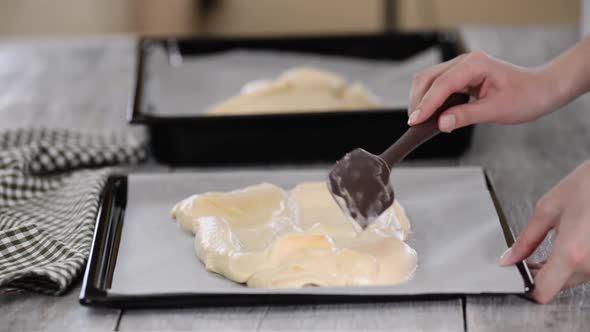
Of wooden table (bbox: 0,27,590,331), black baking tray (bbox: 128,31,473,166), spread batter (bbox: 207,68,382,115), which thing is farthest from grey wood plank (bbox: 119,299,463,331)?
spread batter (bbox: 207,68,382,115)

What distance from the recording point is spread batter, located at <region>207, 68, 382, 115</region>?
1.73m

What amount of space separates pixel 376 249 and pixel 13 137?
2.78 feet

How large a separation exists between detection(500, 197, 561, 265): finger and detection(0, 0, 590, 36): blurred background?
11.1ft

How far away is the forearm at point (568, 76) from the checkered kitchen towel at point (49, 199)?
76 cm

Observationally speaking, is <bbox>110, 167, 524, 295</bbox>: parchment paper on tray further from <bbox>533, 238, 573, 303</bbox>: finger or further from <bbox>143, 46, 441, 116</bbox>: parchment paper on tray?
<bbox>143, 46, 441, 116</bbox>: parchment paper on tray

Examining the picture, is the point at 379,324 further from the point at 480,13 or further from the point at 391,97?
the point at 480,13

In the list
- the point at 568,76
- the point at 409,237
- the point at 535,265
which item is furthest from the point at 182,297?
the point at 568,76

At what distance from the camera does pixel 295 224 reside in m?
1.31

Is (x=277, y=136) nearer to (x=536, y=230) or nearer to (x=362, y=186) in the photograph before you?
(x=362, y=186)

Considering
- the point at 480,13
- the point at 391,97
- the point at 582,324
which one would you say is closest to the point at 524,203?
the point at 582,324

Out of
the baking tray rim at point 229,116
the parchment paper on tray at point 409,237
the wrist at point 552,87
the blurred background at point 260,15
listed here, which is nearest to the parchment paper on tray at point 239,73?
the baking tray rim at point 229,116

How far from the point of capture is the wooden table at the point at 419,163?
1.08 meters

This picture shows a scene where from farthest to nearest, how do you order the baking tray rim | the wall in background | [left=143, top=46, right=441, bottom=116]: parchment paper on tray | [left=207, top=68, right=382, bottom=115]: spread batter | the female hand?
1. the wall in background
2. [left=143, top=46, right=441, bottom=116]: parchment paper on tray
3. [left=207, top=68, right=382, bottom=115]: spread batter
4. the baking tray rim
5. the female hand

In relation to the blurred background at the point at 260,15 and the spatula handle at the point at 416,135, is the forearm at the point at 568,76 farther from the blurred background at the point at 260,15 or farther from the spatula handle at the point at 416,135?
the blurred background at the point at 260,15
